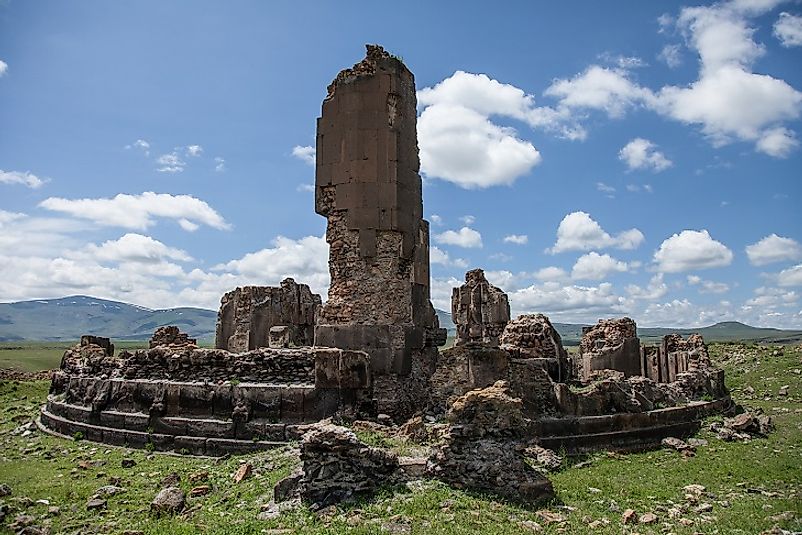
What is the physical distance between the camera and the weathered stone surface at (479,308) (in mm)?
24859

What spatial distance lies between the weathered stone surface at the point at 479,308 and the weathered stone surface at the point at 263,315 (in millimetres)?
5877

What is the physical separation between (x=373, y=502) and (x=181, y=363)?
6.55m

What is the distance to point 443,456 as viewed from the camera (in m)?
7.99

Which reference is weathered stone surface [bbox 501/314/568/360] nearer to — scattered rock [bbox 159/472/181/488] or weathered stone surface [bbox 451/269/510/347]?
scattered rock [bbox 159/472/181/488]

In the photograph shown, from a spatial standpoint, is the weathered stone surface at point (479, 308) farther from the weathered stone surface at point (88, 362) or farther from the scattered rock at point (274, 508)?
the scattered rock at point (274, 508)

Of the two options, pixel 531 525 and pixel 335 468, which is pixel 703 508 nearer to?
pixel 531 525

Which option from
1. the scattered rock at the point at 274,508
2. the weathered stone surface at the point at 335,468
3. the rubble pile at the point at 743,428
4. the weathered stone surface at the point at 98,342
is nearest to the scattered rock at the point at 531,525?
the weathered stone surface at the point at 335,468

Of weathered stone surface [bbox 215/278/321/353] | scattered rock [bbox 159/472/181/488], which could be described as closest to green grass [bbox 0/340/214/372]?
weathered stone surface [bbox 215/278/321/353]

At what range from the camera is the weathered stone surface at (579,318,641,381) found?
707 inches

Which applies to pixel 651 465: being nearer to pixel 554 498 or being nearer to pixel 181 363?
pixel 554 498

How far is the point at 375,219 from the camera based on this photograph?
1244 centimetres

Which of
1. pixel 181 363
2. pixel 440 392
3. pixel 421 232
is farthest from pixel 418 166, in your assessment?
pixel 181 363

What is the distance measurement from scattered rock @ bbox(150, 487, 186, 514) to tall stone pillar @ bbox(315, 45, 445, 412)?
14.7 feet

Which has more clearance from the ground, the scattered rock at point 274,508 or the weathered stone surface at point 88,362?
the weathered stone surface at point 88,362
